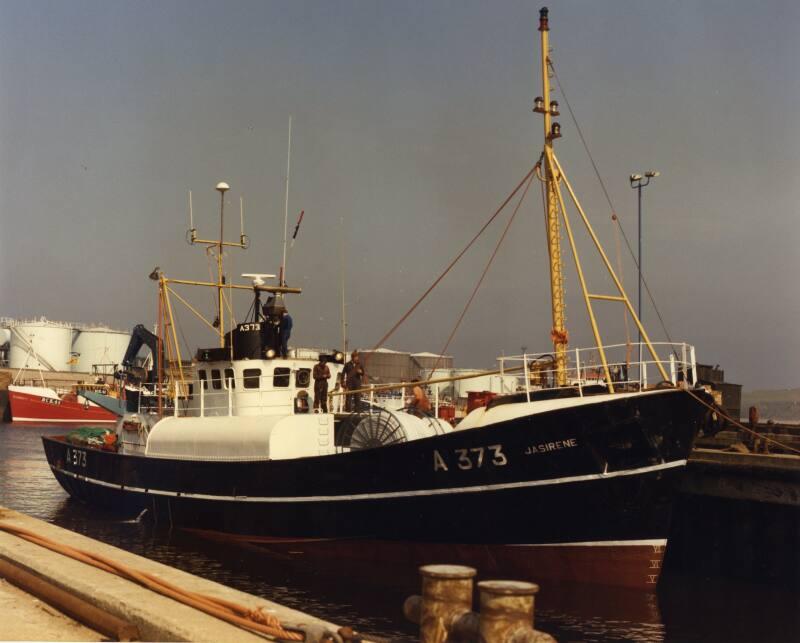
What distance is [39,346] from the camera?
115 metres

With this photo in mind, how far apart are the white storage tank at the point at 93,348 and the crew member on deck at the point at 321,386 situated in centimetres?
10350

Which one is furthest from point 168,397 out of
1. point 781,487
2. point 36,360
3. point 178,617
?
point 36,360

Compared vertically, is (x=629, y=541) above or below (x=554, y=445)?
below

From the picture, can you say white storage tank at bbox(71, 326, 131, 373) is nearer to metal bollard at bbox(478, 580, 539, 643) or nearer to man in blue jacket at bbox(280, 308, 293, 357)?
man in blue jacket at bbox(280, 308, 293, 357)

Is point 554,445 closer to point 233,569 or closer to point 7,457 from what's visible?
point 233,569

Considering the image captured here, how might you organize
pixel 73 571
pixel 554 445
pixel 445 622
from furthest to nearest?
pixel 554 445, pixel 73 571, pixel 445 622

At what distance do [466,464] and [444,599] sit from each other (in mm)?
8771

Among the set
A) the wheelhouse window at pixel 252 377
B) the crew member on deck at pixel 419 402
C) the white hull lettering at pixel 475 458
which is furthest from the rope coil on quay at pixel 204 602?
the wheelhouse window at pixel 252 377

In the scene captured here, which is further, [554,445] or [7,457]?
[7,457]

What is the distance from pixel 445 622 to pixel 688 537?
14.4 meters

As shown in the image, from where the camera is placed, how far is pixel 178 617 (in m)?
7.37

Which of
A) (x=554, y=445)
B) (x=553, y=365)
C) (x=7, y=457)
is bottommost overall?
(x=7, y=457)

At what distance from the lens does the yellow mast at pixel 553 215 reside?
18.2 metres

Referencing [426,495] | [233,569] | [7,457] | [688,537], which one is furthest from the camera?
[7,457]
